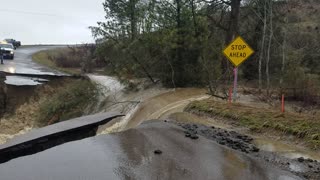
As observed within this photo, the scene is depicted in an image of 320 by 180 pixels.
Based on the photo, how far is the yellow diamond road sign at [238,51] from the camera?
1507 centimetres

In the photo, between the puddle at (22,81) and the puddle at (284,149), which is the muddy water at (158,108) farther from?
the puddle at (22,81)

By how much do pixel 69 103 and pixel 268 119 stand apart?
1343 cm

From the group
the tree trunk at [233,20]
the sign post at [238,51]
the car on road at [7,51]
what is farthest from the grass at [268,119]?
the car on road at [7,51]

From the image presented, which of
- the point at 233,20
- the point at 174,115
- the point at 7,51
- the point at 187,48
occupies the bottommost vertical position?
the point at 174,115

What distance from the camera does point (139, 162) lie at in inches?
314

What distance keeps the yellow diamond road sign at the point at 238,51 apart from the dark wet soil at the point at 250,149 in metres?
3.97

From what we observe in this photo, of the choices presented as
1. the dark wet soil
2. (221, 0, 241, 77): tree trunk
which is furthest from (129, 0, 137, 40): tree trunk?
the dark wet soil

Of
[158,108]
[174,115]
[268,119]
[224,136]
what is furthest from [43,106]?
[224,136]

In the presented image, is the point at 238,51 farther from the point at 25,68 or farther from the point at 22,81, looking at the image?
the point at 25,68

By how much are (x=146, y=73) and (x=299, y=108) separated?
9983mm

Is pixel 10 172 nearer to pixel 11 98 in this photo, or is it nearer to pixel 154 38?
pixel 154 38

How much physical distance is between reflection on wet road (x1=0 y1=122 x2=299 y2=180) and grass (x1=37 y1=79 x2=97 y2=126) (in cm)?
1294

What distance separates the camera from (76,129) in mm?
11367

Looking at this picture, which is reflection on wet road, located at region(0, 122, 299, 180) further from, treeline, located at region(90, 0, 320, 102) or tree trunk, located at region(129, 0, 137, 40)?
tree trunk, located at region(129, 0, 137, 40)
